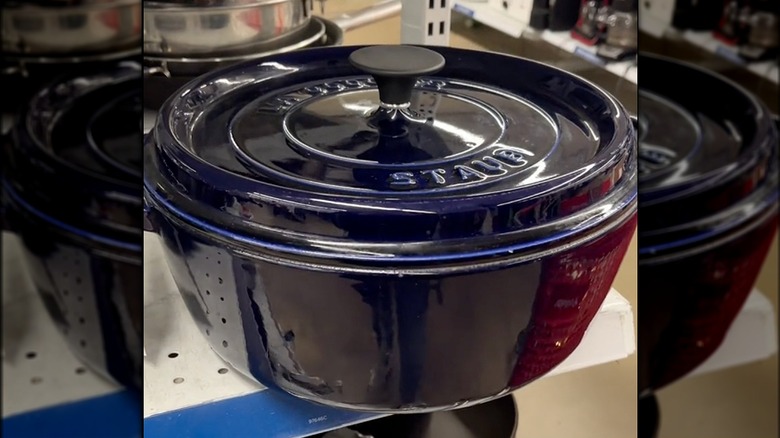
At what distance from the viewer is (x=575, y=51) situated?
742 millimetres

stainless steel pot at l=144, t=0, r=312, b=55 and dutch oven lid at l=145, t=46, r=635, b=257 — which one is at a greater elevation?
stainless steel pot at l=144, t=0, r=312, b=55

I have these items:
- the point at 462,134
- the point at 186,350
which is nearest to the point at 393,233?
the point at 462,134

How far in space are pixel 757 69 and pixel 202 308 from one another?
1.32 ft

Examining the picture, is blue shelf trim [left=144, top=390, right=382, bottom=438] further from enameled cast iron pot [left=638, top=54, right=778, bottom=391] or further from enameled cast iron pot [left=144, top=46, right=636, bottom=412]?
enameled cast iron pot [left=638, top=54, right=778, bottom=391]

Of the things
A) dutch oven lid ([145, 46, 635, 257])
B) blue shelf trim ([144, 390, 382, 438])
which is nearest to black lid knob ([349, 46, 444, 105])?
dutch oven lid ([145, 46, 635, 257])

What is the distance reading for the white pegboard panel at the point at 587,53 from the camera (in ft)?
2.21

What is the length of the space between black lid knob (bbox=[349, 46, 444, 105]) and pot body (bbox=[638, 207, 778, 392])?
0.22 m

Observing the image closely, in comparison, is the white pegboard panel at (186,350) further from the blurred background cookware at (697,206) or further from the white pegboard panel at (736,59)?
the white pegboard panel at (736,59)

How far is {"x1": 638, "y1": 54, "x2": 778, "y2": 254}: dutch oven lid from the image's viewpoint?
1.36ft

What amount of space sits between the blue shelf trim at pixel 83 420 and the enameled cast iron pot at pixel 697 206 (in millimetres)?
319

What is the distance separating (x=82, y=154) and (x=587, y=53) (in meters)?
0.52

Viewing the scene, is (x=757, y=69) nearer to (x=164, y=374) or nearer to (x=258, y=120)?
(x=258, y=120)

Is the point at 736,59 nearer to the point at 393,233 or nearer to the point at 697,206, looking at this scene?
the point at 697,206

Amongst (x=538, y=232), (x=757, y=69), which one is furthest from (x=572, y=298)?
(x=757, y=69)
